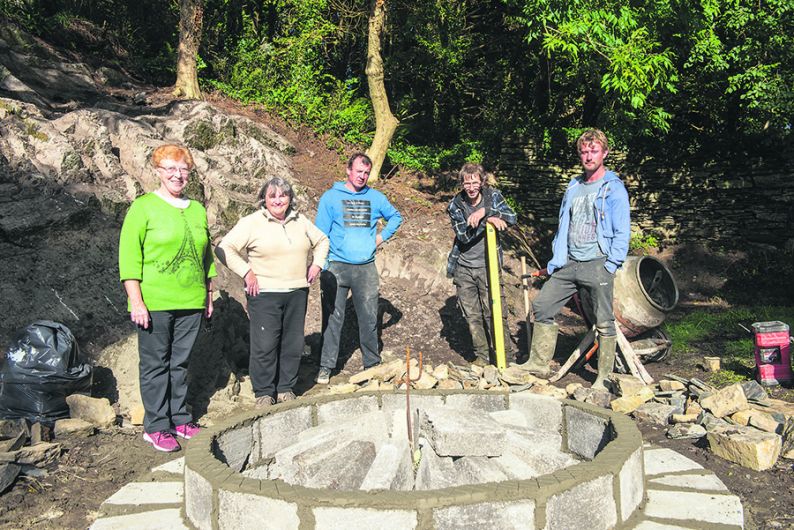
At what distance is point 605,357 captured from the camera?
5770mm

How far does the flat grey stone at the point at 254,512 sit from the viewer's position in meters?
2.45

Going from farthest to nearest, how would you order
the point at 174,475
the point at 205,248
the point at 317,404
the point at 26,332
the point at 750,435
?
the point at 26,332 → the point at 205,248 → the point at 750,435 → the point at 317,404 → the point at 174,475

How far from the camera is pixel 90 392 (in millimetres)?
5359

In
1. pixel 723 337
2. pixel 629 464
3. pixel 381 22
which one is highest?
pixel 381 22

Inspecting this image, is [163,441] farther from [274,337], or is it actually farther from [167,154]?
[167,154]

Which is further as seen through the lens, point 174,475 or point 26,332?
point 26,332

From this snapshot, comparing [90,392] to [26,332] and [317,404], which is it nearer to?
[26,332]

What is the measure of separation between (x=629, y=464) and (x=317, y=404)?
1.74 m

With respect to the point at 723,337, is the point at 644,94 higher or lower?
higher

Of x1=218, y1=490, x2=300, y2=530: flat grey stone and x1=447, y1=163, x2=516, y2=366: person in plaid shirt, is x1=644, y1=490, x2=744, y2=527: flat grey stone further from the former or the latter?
x1=447, y1=163, x2=516, y2=366: person in plaid shirt

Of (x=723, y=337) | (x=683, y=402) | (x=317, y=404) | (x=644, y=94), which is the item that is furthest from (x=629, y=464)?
(x=644, y=94)

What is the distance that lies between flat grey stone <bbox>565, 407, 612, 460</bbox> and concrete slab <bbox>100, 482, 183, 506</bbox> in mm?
1959

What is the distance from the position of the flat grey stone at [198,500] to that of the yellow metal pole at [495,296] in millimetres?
3672

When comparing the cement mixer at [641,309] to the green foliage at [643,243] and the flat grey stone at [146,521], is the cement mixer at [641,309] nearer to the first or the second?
the flat grey stone at [146,521]
